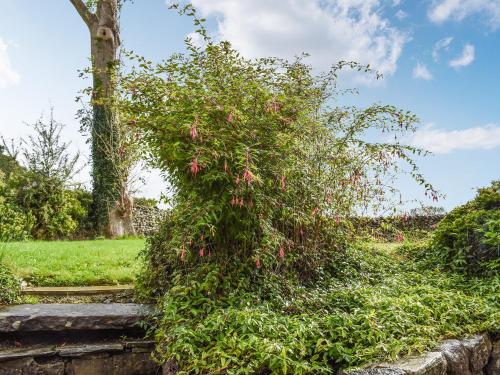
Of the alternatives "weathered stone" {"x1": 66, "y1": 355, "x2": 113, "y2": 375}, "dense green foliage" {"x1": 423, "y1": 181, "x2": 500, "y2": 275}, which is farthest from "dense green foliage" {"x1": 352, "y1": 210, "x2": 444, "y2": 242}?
"weathered stone" {"x1": 66, "y1": 355, "x2": 113, "y2": 375}

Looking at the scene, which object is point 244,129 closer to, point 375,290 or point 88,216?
point 375,290

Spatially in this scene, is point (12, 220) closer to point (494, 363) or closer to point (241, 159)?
point (241, 159)

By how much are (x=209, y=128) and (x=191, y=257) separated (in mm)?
1352

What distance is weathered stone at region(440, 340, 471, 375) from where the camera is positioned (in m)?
3.52

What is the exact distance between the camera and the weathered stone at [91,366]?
437cm

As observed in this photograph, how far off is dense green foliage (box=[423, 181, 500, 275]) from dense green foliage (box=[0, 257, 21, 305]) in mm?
5726

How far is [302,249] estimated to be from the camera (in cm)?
536

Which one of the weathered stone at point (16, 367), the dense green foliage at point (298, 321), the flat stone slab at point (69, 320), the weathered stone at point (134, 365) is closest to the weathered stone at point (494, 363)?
the dense green foliage at point (298, 321)

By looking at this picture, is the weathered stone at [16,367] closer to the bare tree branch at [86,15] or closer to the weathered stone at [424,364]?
the weathered stone at [424,364]

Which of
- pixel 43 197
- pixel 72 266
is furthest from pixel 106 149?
pixel 72 266

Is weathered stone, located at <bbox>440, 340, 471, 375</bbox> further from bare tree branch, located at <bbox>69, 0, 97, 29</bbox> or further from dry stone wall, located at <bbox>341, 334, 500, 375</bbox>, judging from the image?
bare tree branch, located at <bbox>69, 0, 97, 29</bbox>

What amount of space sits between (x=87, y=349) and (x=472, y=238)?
5147mm

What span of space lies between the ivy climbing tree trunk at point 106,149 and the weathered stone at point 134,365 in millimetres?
10164

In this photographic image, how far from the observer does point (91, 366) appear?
4.40 meters
